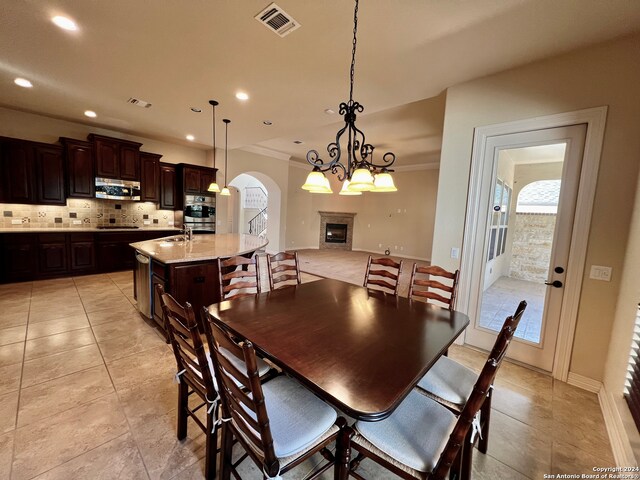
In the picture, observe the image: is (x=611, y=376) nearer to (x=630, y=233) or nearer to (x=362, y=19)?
(x=630, y=233)

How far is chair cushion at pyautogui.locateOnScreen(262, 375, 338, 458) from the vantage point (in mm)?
1053

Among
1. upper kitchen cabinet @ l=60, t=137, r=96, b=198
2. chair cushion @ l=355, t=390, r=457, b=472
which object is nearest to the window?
chair cushion @ l=355, t=390, r=457, b=472

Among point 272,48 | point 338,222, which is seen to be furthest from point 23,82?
point 338,222

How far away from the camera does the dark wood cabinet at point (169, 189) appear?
591cm

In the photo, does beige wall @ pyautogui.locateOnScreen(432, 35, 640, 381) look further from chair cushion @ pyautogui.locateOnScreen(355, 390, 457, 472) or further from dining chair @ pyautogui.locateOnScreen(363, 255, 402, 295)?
chair cushion @ pyautogui.locateOnScreen(355, 390, 457, 472)

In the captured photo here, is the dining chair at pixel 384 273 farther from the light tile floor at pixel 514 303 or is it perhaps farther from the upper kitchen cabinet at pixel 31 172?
the upper kitchen cabinet at pixel 31 172

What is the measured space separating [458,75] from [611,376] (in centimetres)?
294

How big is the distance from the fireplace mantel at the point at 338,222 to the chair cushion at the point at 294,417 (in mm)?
8645

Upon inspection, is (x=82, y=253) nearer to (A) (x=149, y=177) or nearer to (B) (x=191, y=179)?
(A) (x=149, y=177)

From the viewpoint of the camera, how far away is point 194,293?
2.82m

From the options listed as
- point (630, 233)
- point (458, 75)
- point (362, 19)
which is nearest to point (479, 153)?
point (458, 75)

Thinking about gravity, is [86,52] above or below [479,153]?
above

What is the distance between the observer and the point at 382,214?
370 inches

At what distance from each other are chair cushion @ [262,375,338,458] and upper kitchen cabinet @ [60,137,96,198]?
18.8 feet
